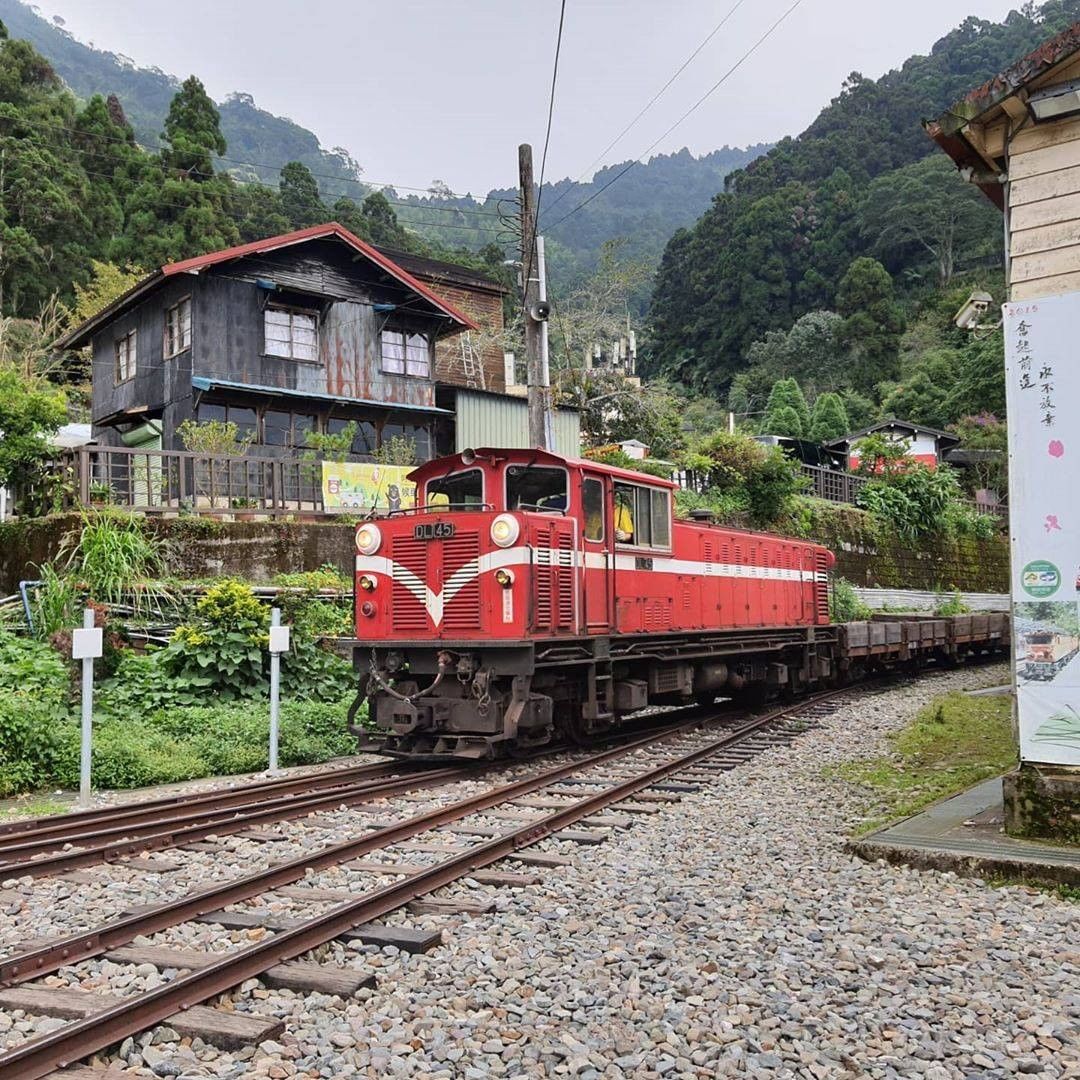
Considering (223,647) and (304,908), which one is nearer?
(304,908)

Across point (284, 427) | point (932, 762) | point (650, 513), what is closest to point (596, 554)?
point (650, 513)

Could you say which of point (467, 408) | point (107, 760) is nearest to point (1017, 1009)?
point (107, 760)

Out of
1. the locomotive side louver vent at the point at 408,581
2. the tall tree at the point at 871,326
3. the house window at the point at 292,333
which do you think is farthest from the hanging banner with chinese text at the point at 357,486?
the tall tree at the point at 871,326

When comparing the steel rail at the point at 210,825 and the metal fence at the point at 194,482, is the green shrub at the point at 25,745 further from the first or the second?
the metal fence at the point at 194,482

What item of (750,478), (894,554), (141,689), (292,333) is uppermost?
(292,333)

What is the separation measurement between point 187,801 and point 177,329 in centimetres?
1940

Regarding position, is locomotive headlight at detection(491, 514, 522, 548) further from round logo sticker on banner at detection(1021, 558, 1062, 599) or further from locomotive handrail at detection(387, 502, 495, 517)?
round logo sticker on banner at detection(1021, 558, 1062, 599)

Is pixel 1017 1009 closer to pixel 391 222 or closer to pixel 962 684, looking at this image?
pixel 962 684

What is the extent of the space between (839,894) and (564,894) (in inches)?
62.1

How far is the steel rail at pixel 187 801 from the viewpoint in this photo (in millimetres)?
7355

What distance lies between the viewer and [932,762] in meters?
9.88

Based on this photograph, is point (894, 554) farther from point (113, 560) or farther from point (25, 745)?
point (25, 745)

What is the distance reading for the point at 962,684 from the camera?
19.2 metres

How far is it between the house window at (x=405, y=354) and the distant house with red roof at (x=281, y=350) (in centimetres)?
4
